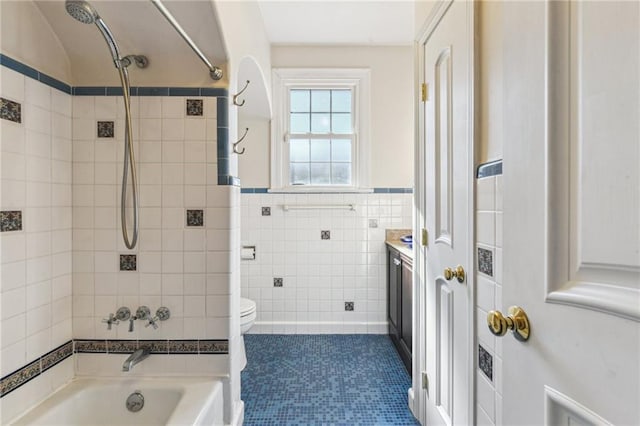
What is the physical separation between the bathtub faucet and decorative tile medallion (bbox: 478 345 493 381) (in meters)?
1.44

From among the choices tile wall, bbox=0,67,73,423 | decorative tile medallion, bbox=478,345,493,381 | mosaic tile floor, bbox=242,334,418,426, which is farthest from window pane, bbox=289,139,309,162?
decorative tile medallion, bbox=478,345,493,381

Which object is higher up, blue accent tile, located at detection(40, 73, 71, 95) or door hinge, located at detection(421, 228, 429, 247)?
blue accent tile, located at detection(40, 73, 71, 95)

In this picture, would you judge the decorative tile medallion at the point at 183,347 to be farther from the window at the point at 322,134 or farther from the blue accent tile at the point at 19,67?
the window at the point at 322,134

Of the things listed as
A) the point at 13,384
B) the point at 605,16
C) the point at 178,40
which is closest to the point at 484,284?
the point at 605,16

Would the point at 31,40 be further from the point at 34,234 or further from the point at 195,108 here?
the point at 34,234

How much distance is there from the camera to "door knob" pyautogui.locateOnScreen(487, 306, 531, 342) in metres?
0.61

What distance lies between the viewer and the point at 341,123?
301 cm

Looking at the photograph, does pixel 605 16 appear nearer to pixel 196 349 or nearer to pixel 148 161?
pixel 148 161

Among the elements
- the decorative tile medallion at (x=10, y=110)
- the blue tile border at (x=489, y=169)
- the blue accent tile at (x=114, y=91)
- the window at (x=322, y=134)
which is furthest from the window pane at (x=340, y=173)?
the decorative tile medallion at (x=10, y=110)

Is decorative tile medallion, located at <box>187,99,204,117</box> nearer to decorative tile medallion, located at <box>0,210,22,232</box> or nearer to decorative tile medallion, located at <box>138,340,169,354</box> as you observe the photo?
decorative tile medallion, located at <box>0,210,22,232</box>

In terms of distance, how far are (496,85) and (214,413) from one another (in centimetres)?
169

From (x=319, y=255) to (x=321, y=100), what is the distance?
1.46m

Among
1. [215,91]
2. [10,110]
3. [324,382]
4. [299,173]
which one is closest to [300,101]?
[299,173]

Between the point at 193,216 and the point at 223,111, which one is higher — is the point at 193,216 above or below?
below
